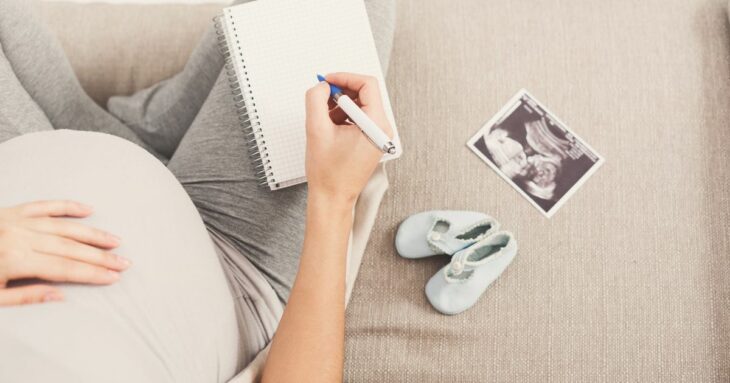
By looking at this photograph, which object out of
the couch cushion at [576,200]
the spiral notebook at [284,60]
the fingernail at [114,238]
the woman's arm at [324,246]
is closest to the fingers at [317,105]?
the woman's arm at [324,246]

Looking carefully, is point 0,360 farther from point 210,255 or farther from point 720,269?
point 720,269

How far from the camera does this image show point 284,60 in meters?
0.89

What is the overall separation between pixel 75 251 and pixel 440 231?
63cm

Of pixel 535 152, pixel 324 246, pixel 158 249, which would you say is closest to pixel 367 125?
pixel 324 246

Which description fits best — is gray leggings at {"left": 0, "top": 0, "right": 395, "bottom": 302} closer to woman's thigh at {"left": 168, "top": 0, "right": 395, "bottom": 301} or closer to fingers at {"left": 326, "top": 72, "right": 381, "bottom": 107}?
woman's thigh at {"left": 168, "top": 0, "right": 395, "bottom": 301}

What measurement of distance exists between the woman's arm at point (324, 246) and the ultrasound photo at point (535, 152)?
43 cm

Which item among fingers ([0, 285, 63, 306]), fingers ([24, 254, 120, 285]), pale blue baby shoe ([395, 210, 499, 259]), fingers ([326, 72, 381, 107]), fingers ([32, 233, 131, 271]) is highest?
fingers ([326, 72, 381, 107])

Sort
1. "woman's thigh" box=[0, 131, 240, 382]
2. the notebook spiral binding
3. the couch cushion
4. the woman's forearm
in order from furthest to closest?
the couch cushion, the notebook spiral binding, the woman's forearm, "woman's thigh" box=[0, 131, 240, 382]

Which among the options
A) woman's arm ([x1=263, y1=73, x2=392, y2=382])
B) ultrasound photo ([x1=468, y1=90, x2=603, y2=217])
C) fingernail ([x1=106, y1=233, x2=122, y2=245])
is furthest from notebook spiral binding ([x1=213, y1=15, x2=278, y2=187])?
ultrasound photo ([x1=468, y1=90, x2=603, y2=217])

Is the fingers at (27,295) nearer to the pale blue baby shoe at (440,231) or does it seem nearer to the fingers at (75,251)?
the fingers at (75,251)

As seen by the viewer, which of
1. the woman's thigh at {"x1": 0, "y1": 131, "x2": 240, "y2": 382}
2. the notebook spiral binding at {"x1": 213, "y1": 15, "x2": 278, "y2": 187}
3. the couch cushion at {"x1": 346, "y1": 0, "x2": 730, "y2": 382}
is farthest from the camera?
the couch cushion at {"x1": 346, "y1": 0, "x2": 730, "y2": 382}

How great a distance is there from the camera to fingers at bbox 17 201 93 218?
0.63 m

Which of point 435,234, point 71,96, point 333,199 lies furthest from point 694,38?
point 71,96

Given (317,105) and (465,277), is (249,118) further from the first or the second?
(465,277)
